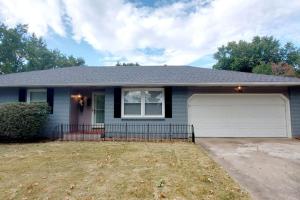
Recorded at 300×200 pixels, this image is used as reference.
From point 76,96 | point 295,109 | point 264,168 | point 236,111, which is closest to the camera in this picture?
point 264,168

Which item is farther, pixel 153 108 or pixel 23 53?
pixel 23 53

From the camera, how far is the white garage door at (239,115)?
35.2 ft

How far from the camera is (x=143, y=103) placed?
1086cm

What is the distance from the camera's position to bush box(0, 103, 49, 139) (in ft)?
30.5

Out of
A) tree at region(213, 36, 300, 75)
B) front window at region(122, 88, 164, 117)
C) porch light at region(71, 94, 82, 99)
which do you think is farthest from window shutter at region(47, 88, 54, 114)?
tree at region(213, 36, 300, 75)

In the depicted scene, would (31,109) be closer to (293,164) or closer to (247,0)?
(293,164)

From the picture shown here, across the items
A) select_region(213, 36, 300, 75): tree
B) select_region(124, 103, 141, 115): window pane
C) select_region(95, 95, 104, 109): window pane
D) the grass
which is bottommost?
the grass

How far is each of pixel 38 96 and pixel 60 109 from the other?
1504 mm

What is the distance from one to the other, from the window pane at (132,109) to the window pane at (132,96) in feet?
0.65

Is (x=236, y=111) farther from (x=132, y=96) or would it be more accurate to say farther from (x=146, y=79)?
(x=132, y=96)

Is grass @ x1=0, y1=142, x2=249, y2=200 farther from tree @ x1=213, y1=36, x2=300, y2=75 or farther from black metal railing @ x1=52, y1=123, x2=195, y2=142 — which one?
tree @ x1=213, y1=36, x2=300, y2=75

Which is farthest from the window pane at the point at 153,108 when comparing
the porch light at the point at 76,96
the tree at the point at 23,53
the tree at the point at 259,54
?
the tree at the point at 23,53

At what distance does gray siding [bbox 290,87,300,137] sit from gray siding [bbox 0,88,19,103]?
44.8 ft

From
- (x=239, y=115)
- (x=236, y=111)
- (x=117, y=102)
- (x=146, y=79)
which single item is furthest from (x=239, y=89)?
(x=117, y=102)
